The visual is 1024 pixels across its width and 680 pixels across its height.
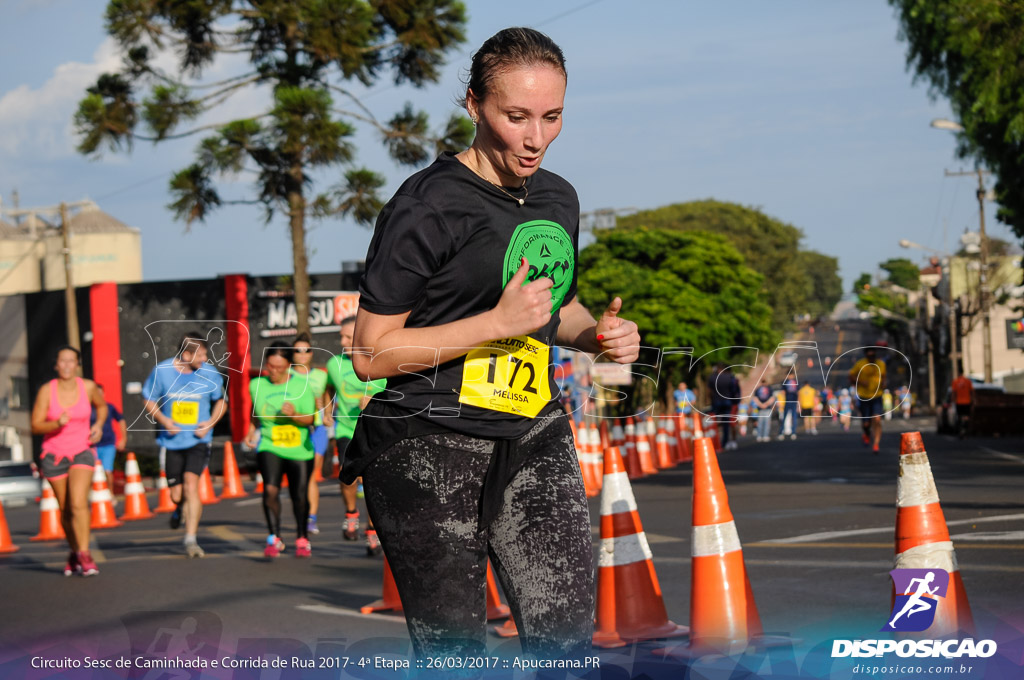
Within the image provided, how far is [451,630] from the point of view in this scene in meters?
2.77

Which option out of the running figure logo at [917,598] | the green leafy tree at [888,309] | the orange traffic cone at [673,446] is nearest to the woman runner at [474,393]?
the running figure logo at [917,598]

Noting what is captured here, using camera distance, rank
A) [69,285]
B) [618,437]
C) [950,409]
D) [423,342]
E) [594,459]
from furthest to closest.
→ [69,285] → [950,409] → [618,437] → [594,459] → [423,342]

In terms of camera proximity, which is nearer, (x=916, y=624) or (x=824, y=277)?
(x=916, y=624)

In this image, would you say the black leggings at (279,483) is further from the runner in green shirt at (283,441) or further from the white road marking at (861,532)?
Result: the white road marking at (861,532)

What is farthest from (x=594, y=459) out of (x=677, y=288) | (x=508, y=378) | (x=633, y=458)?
(x=677, y=288)

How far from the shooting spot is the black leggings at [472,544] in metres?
2.75

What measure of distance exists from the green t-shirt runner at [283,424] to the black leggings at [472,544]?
744cm

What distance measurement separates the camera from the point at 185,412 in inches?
428

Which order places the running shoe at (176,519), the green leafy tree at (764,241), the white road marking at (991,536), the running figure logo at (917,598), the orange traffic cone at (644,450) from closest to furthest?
the running figure logo at (917,598), the white road marking at (991,536), the running shoe at (176,519), the orange traffic cone at (644,450), the green leafy tree at (764,241)

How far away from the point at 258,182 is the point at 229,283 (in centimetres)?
1183

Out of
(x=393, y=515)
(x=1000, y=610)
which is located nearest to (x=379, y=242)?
(x=393, y=515)

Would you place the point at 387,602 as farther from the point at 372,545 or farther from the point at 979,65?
the point at 979,65

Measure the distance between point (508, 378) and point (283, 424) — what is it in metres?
7.62

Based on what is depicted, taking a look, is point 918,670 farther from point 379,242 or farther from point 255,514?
point 255,514
